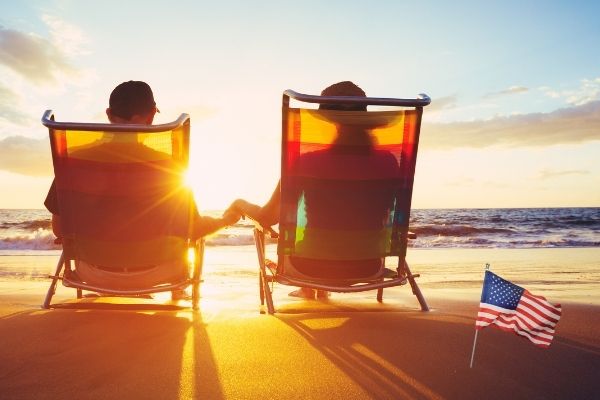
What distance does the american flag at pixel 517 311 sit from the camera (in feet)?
7.14

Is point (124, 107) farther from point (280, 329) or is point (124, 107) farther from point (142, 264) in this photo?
point (280, 329)

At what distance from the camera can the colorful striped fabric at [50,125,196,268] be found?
11.0 feet

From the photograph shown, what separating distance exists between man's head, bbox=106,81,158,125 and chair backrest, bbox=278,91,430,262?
1097 millimetres

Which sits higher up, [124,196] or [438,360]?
[124,196]

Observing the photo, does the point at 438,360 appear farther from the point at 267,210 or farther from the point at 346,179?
the point at 267,210

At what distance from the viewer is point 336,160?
3.38m

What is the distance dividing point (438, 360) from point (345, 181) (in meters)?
1.42

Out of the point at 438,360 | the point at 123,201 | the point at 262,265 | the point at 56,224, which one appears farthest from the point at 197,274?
the point at 438,360

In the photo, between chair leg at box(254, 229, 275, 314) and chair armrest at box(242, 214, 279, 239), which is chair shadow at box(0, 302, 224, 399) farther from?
chair armrest at box(242, 214, 279, 239)

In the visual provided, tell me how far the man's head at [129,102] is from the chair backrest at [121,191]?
30 cm

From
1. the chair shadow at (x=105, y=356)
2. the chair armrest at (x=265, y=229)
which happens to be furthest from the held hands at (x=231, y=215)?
the chair shadow at (x=105, y=356)

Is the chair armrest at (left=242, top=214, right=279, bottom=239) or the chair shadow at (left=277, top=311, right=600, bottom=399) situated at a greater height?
the chair armrest at (left=242, top=214, right=279, bottom=239)

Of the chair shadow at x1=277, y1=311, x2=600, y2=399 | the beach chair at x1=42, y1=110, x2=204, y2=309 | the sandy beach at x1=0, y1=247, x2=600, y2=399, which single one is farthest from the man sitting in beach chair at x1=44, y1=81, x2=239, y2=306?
the chair shadow at x1=277, y1=311, x2=600, y2=399

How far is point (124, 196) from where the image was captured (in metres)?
3.40
